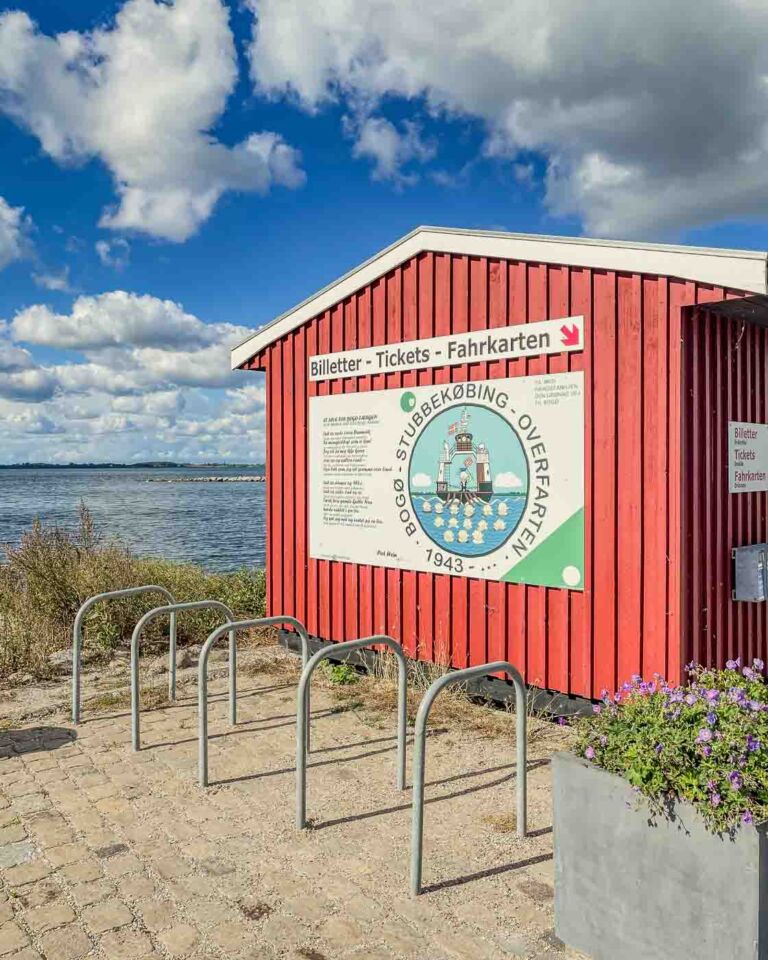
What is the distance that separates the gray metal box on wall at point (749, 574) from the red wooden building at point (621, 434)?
3.1 inches

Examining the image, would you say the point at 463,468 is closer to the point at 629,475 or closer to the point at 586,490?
the point at 586,490

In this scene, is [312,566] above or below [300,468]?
below

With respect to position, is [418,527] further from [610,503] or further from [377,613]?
[610,503]

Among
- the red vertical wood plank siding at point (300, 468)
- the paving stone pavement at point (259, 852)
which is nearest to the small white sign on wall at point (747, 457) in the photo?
the paving stone pavement at point (259, 852)

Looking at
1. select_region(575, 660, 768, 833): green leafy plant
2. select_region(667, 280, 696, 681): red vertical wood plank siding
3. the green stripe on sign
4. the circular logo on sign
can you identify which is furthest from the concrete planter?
the circular logo on sign

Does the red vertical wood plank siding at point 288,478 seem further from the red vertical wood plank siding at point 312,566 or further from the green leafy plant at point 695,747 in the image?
the green leafy plant at point 695,747

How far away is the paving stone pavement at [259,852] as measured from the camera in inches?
129

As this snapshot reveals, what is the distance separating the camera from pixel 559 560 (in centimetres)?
595

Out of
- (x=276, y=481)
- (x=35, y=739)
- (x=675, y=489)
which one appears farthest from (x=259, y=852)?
(x=276, y=481)

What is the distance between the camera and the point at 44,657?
805 cm

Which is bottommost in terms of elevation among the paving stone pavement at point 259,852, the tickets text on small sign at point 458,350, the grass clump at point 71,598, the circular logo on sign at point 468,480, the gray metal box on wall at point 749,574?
the paving stone pavement at point 259,852

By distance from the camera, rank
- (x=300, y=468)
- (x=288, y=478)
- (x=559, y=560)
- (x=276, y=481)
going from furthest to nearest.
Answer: (x=276, y=481) < (x=288, y=478) < (x=300, y=468) < (x=559, y=560)

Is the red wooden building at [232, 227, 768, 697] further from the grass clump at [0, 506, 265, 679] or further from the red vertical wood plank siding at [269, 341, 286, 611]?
the grass clump at [0, 506, 265, 679]

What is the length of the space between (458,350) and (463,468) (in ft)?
3.39
